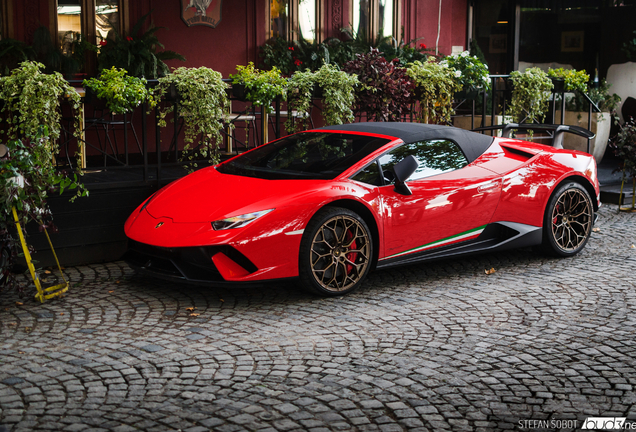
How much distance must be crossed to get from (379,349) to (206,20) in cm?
879

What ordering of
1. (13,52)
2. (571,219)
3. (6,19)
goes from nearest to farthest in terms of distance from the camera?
(571,219) → (13,52) → (6,19)

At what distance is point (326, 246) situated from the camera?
546cm

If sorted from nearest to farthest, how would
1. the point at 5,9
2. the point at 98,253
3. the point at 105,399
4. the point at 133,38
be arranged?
the point at 105,399
the point at 98,253
the point at 5,9
the point at 133,38

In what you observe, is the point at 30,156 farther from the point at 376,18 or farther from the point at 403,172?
the point at 376,18

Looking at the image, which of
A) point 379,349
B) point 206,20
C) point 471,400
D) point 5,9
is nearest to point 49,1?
point 5,9

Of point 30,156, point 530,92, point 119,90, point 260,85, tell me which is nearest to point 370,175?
point 260,85

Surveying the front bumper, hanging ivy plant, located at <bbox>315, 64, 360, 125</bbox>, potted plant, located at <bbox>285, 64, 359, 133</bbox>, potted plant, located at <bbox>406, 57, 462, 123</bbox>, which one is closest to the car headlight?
the front bumper

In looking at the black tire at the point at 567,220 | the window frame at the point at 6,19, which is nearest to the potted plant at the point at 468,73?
the black tire at the point at 567,220

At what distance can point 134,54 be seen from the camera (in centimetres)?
1052

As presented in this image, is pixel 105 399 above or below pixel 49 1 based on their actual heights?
below

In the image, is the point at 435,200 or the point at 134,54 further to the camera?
the point at 134,54

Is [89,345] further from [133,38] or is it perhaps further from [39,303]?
[133,38]

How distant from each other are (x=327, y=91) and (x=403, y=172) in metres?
2.70

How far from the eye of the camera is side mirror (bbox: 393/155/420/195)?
569 cm
